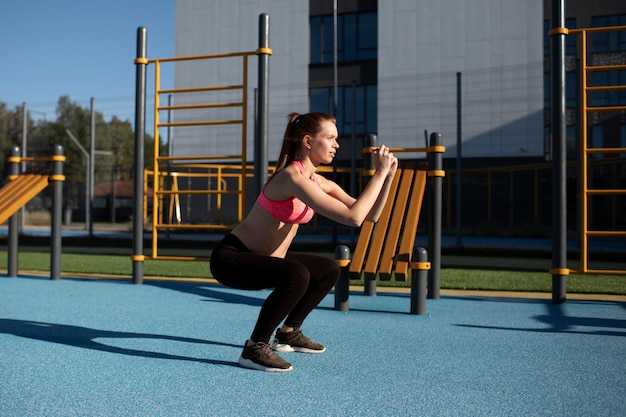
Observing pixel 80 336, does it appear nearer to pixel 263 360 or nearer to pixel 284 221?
pixel 263 360

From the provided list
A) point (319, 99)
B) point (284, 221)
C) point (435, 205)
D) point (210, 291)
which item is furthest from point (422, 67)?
point (284, 221)

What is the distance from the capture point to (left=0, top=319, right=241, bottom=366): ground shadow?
11.9ft

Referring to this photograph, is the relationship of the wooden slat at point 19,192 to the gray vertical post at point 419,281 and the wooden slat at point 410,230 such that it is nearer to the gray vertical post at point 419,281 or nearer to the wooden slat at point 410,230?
the wooden slat at point 410,230

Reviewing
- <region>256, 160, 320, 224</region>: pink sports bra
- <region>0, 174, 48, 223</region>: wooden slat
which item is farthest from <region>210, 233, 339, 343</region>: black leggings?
<region>0, 174, 48, 223</region>: wooden slat

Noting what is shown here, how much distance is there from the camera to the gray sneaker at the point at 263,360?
3.21 meters

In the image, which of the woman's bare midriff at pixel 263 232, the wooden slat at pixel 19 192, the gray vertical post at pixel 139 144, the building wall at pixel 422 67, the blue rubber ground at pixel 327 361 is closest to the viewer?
the blue rubber ground at pixel 327 361

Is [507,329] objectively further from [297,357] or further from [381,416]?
[381,416]

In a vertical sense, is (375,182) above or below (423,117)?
below

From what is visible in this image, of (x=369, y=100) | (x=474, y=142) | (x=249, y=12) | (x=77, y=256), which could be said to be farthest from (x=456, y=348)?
(x=249, y=12)

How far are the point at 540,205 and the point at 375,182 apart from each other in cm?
1613

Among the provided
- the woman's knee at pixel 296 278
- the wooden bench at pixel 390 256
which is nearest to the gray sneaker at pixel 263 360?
the woman's knee at pixel 296 278

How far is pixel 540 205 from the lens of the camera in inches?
711

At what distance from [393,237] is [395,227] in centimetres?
14

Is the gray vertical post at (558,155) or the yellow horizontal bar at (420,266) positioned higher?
the gray vertical post at (558,155)
